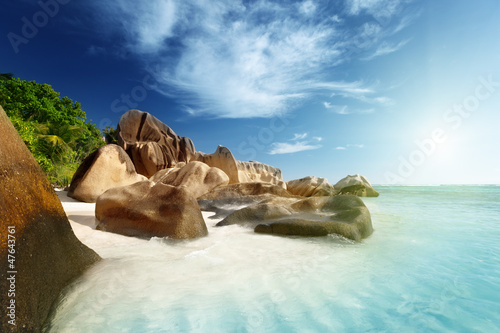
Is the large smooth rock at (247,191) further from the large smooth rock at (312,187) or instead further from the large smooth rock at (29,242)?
the large smooth rock at (312,187)

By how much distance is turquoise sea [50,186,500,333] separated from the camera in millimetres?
1612

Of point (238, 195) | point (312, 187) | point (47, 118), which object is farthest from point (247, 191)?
point (47, 118)

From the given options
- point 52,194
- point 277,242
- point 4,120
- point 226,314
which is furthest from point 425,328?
point 4,120

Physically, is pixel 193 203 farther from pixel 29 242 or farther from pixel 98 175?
pixel 98 175

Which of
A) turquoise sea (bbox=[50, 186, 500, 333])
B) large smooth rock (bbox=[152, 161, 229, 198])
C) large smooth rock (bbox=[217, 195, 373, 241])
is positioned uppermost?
large smooth rock (bbox=[152, 161, 229, 198])

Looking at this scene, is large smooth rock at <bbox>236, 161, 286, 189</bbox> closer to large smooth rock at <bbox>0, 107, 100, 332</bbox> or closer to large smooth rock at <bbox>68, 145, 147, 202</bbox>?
large smooth rock at <bbox>68, 145, 147, 202</bbox>

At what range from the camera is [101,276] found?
84.9 inches

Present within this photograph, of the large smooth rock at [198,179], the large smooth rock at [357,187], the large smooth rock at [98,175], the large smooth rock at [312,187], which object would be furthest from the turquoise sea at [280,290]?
the large smooth rock at [357,187]

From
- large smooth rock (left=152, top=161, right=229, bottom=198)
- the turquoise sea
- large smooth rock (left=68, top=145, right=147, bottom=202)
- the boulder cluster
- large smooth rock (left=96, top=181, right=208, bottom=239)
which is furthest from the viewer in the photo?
large smooth rock (left=152, top=161, right=229, bottom=198)

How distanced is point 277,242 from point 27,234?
2889mm

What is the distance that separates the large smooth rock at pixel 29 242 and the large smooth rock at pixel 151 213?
1.59m

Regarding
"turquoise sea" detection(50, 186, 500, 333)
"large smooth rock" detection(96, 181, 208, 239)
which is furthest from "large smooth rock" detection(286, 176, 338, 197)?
"large smooth rock" detection(96, 181, 208, 239)

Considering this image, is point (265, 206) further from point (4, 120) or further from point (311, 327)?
point (4, 120)

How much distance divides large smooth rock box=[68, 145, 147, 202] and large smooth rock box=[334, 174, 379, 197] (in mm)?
18475
